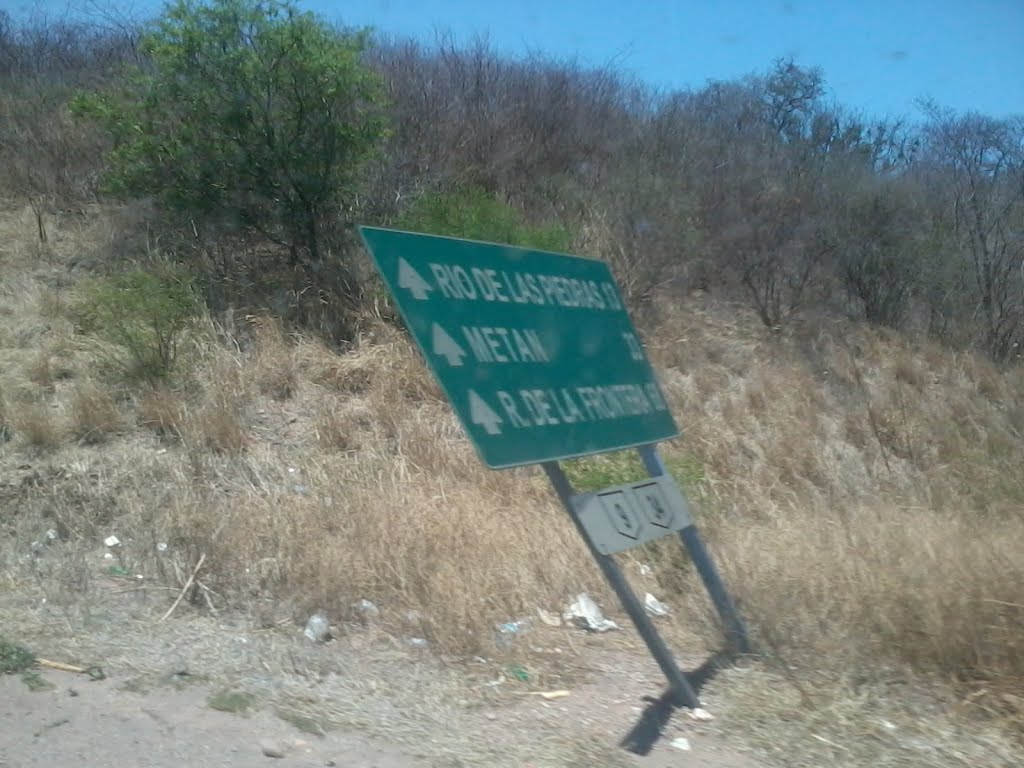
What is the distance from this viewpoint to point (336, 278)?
46.5 ft

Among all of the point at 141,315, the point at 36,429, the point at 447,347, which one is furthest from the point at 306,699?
the point at 141,315

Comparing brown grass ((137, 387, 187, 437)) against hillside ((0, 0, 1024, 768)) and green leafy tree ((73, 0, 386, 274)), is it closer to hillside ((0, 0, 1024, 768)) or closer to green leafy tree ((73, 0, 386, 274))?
hillside ((0, 0, 1024, 768))

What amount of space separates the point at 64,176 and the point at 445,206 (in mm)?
5967

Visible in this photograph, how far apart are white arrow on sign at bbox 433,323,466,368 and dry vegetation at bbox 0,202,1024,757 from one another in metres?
1.97

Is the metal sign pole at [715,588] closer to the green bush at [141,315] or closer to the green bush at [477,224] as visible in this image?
the green bush at [141,315]

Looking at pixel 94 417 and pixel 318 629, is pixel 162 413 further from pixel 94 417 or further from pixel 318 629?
pixel 318 629

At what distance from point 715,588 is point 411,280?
2497 millimetres

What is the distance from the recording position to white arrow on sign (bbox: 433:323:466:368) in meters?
5.10

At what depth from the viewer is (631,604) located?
552 cm

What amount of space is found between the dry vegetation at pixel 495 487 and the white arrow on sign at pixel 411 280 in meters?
2.22

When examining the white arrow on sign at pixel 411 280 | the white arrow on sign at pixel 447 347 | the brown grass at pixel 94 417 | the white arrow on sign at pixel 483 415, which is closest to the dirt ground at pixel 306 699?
the white arrow on sign at pixel 483 415

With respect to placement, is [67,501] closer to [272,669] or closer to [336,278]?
[272,669]

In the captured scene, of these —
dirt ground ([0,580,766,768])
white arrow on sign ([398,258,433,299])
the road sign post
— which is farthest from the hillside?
white arrow on sign ([398,258,433,299])

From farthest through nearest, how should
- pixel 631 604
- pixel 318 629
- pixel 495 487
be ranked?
pixel 495 487, pixel 318 629, pixel 631 604
